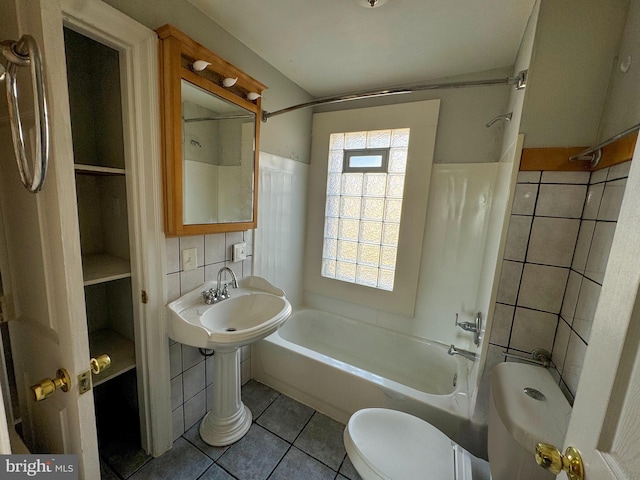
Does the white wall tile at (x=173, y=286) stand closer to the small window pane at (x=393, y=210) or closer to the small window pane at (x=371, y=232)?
the small window pane at (x=371, y=232)

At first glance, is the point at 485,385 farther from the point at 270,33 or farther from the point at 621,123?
the point at 270,33

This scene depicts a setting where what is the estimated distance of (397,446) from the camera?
1.08 metres

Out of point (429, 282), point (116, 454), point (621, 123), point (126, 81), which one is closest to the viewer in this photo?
point (621, 123)

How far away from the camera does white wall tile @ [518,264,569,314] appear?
107 centimetres

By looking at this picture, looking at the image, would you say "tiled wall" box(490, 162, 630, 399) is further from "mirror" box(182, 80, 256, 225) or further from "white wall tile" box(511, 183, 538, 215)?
"mirror" box(182, 80, 256, 225)

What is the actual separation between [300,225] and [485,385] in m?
1.69

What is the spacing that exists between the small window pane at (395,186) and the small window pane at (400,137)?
25cm

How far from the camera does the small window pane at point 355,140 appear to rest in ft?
6.96

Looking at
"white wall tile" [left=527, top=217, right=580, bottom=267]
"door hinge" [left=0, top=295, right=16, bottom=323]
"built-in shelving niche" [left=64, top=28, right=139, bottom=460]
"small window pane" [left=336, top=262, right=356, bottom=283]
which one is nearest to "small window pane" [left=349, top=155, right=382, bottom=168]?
"small window pane" [left=336, top=262, right=356, bottom=283]

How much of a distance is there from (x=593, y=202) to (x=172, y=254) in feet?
5.97

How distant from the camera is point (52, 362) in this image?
68cm

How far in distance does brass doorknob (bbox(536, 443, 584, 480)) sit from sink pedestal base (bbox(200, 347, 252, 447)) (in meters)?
1.34

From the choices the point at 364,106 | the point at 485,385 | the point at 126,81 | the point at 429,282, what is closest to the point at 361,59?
the point at 364,106

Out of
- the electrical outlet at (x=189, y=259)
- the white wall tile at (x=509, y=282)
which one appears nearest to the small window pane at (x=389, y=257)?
the white wall tile at (x=509, y=282)
